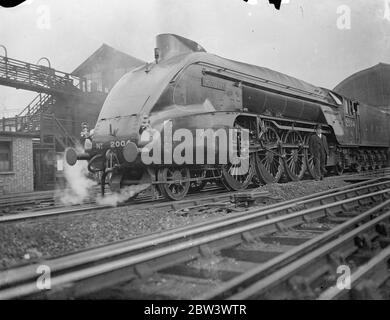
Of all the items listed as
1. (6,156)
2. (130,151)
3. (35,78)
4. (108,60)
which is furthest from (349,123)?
(6,156)

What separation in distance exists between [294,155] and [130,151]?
564 cm

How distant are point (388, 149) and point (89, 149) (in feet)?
58.4

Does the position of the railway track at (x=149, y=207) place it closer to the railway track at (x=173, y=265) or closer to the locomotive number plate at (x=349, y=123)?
the railway track at (x=173, y=265)

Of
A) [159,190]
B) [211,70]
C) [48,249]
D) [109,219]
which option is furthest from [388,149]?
[48,249]

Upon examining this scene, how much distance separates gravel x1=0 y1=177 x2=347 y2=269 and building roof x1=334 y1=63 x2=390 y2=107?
730 inches

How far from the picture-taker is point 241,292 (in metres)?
2.16

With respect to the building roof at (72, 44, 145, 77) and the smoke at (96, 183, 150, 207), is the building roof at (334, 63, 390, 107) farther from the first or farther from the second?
the smoke at (96, 183, 150, 207)

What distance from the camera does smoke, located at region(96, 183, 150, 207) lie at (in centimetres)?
655

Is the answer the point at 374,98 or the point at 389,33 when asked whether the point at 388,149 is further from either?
the point at 389,33

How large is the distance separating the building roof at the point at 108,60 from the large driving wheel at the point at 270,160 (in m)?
4.06

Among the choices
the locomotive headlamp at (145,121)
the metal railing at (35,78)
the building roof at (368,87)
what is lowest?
the locomotive headlamp at (145,121)

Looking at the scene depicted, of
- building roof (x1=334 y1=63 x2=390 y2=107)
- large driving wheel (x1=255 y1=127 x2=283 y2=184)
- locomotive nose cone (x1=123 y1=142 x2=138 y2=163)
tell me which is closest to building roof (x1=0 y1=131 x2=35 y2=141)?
locomotive nose cone (x1=123 y1=142 x2=138 y2=163)

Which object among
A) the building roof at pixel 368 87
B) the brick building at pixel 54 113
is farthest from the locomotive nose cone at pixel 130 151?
the building roof at pixel 368 87

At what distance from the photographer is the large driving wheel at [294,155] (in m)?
9.96
